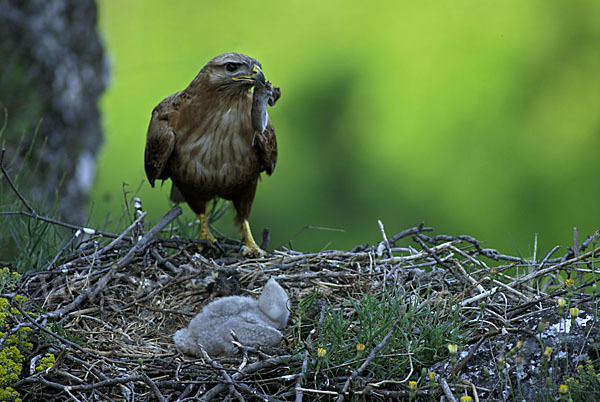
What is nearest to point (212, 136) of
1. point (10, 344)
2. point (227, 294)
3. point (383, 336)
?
point (227, 294)

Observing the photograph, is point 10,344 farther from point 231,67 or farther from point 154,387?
point 231,67

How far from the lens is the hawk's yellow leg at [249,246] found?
14.5ft

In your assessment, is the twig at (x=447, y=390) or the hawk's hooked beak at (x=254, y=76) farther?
the hawk's hooked beak at (x=254, y=76)

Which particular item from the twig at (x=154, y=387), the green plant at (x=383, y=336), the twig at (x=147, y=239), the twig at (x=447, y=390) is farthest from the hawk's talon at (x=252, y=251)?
the twig at (x=447, y=390)

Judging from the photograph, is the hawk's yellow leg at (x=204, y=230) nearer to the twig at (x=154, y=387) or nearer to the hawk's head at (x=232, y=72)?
the hawk's head at (x=232, y=72)

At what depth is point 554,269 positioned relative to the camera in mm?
3283

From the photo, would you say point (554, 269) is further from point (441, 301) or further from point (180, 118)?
point (180, 118)

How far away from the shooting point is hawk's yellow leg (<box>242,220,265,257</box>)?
441 centimetres

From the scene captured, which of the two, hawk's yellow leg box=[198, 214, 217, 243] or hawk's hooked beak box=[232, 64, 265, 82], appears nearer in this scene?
hawk's hooked beak box=[232, 64, 265, 82]

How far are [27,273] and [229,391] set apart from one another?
1561mm

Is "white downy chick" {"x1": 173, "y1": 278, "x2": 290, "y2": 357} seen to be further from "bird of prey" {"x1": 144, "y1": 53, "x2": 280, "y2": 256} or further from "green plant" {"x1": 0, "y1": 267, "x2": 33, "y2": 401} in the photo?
"bird of prey" {"x1": 144, "y1": 53, "x2": 280, "y2": 256}

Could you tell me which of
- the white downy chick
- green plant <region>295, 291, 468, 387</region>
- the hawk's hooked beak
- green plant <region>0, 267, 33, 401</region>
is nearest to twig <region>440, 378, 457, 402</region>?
green plant <region>295, 291, 468, 387</region>

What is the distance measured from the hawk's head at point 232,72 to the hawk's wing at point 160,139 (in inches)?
11.7

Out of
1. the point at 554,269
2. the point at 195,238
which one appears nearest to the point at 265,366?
the point at 554,269
